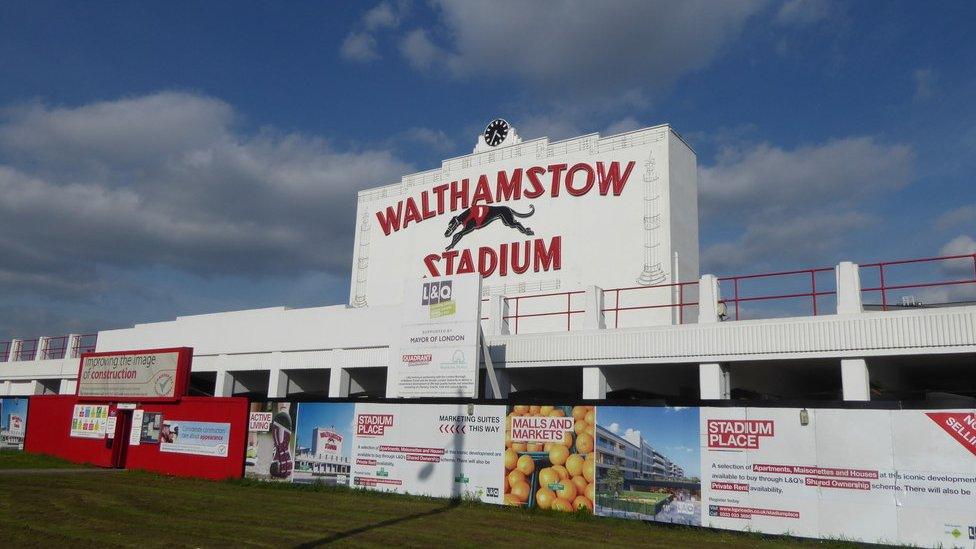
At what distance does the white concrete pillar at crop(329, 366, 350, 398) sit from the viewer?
28.9 m

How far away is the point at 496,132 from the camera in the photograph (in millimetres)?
31703

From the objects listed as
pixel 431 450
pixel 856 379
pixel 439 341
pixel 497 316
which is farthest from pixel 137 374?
pixel 856 379

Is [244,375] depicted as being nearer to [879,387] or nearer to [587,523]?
[587,523]

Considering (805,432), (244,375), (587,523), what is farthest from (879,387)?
(244,375)

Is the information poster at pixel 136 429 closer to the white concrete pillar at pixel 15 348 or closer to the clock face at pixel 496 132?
the clock face at pixel 496 132

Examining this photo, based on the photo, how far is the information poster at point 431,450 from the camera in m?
18.7

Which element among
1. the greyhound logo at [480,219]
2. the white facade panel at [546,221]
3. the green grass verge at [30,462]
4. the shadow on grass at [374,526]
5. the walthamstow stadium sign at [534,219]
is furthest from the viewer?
the greyhound logo at [480,219]

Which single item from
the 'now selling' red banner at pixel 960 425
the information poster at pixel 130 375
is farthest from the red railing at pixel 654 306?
the information poster at pixel 130 375

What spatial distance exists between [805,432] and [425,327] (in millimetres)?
11881

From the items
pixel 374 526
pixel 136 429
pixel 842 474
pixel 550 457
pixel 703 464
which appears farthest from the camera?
pixel 136 429

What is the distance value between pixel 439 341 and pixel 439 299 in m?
1.33

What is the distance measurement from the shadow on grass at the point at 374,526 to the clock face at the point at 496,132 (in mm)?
17091

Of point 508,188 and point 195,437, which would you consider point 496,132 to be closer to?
point 508,188

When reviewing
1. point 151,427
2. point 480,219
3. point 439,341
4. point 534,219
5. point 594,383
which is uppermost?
point 480,219
